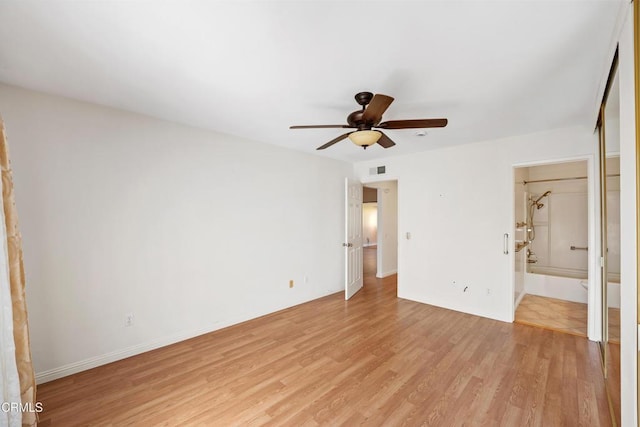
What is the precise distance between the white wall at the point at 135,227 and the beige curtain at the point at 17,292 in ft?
2.13

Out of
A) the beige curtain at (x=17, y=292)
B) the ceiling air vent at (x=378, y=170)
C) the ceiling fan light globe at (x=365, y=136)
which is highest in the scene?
the ceiling air vent at (x=378, y=170)

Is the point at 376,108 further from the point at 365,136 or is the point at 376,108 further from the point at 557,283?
the point at 557,283

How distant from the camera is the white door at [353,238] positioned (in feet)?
14.7

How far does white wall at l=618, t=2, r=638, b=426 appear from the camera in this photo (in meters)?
1.16

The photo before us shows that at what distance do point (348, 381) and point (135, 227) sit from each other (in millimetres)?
2527

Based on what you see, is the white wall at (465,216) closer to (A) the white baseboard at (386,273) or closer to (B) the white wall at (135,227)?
(A) the white baseboard at (386,273)

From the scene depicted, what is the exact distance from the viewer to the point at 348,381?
7.32ft

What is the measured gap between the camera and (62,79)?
2023mm

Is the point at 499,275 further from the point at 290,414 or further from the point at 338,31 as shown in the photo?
the point at 338,31

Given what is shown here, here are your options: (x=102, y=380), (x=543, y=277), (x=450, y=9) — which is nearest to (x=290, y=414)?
(x=102, y=380)

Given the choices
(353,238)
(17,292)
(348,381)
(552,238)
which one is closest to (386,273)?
(353,238)

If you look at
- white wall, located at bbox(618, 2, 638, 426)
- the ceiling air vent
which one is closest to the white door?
the ceiling air vent

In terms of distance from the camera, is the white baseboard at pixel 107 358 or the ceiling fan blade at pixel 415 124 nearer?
the ceiling fan blade at pixel 415 124

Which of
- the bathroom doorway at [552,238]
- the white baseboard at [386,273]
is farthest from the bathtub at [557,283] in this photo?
the white baseboard at [386,273]
